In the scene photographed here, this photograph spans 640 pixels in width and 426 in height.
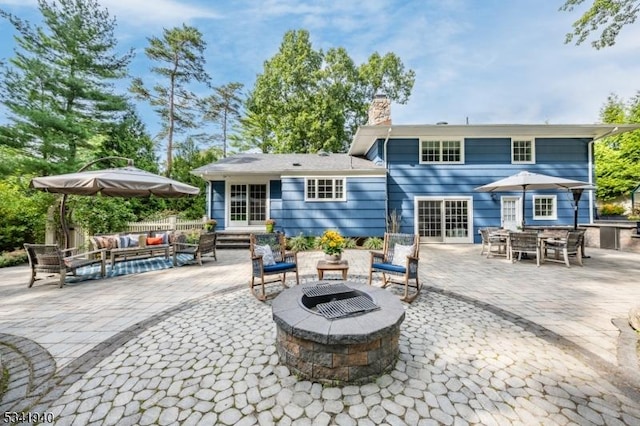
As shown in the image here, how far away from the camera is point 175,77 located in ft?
54.1

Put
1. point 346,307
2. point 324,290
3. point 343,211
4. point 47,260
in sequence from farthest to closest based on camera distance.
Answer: point 343,211 → point 47,260 → point 324,290 → point 346,307

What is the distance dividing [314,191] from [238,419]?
8.31m

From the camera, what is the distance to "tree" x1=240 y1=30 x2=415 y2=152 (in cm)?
1736

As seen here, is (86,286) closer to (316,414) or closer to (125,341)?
(125,341)

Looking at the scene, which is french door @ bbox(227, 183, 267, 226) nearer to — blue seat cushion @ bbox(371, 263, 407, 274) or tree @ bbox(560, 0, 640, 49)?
blue seat cushion @ bbox(371, 263, 407, 274)

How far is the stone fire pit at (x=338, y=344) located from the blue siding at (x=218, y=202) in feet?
31.8

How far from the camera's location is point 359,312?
242 centimetres

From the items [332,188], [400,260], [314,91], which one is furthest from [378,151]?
[314,91]

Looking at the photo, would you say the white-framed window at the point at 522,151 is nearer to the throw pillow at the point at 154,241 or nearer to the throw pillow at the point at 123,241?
the throw pillow at the point at 154,241

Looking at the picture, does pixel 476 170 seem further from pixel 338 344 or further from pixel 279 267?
pixel 338 344

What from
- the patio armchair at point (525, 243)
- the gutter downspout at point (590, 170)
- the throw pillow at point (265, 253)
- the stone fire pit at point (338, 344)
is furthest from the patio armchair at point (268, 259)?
the gutter downspout at point (590, 170)

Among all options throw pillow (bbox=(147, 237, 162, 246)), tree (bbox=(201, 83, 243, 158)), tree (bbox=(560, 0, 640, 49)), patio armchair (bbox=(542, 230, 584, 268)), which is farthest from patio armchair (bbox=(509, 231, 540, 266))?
tree (bbox=(201, 83, 243, 158))

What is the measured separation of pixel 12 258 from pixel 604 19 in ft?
49.6

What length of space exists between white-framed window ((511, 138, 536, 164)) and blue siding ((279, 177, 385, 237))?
228 inches
